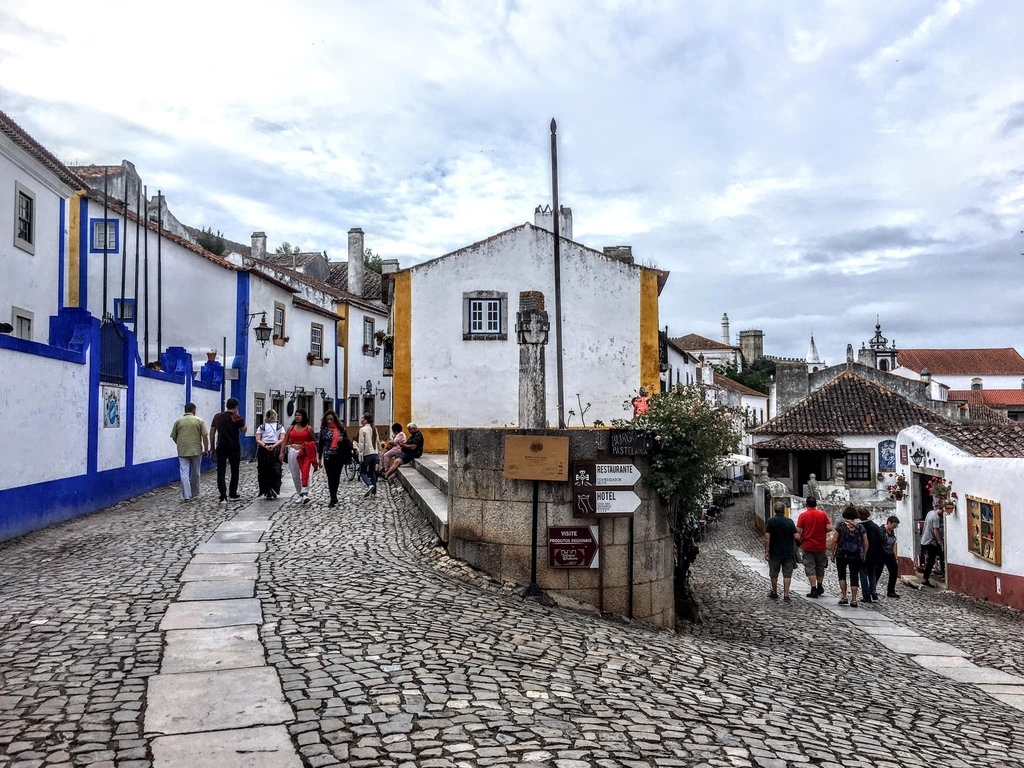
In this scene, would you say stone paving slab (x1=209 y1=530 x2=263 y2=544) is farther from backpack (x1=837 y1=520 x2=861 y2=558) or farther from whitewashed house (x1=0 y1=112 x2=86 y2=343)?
whitewashed house (x1=0 y1=112 x2=86 y2=343)

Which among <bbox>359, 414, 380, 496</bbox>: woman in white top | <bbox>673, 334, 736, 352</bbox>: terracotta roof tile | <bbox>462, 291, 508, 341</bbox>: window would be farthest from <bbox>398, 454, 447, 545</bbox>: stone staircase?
<bbox>673, 334, 736, 352</bbox>: terracotta roof tile

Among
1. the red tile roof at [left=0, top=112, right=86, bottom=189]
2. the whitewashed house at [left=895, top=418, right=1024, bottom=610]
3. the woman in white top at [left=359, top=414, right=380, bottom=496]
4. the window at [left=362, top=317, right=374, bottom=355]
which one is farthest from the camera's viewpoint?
the window at [left=362, top=317, right=374, bottom=355]

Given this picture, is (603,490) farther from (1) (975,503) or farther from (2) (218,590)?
(1) (975,503)

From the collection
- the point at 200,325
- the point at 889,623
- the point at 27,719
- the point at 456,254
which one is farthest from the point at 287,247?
the point at 27,719

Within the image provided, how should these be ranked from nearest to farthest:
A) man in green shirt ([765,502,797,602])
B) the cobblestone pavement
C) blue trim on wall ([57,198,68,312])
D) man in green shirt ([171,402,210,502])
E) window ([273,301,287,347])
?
the cobblestone pavement, man in green shirt ([765,502,797,602]), man in green shirt ([171,402,210,502]), blue trim on wall ([57,198,68,312]), window ([273,301,287,347])

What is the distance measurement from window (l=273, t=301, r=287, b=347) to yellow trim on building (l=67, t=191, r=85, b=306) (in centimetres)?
633

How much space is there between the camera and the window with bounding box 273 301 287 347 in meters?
28.0

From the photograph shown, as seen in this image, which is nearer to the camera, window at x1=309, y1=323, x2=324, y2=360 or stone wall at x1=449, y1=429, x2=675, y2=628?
stone wall at x1=449, y1=429, x2=675, y2=628

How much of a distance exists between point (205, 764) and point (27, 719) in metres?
1.16

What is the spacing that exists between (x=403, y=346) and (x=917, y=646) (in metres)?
14.0

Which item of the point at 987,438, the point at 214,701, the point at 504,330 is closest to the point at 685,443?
the point at 214,701

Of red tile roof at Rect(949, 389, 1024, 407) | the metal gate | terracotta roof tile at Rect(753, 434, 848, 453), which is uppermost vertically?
red tile roof at Rect(949, 389, 1024, 407)

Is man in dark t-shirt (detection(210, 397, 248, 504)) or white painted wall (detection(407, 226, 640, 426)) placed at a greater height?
white painted wall (detection(407, 226, 640, 426))

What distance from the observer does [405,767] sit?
372cm
